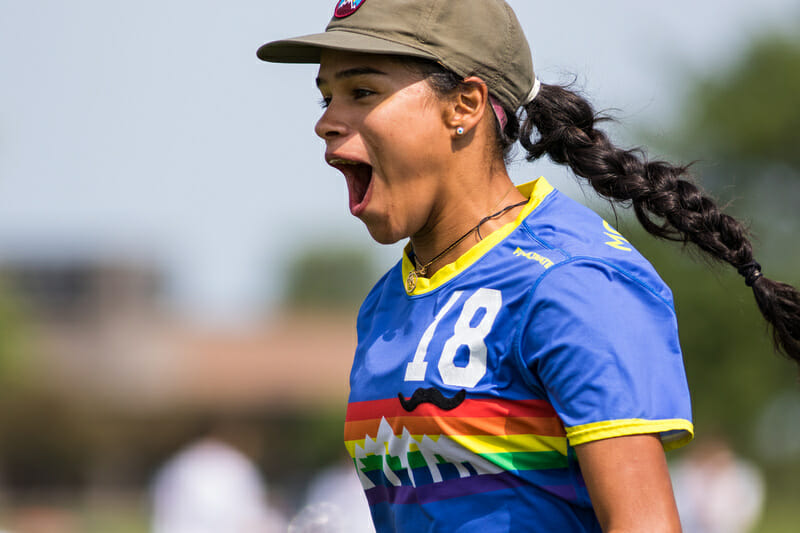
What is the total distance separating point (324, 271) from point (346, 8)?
10096cm

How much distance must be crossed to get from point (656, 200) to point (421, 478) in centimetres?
102

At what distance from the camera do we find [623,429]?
2211mm

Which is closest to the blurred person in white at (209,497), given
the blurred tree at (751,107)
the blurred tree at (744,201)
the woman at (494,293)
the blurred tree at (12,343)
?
the woman at (494,293)

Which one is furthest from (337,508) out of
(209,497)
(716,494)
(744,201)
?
(744,201)

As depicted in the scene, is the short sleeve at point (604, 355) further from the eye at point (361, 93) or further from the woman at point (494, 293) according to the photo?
the eye at point (361, 93)

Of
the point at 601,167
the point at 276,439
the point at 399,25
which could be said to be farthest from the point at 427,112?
the point at 276,439

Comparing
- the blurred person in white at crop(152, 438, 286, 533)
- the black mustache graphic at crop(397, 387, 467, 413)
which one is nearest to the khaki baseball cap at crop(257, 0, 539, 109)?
the black mustache graphic at crop(397, 387, 467, 413)

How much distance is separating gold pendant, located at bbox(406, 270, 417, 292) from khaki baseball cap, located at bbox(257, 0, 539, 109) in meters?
0.53

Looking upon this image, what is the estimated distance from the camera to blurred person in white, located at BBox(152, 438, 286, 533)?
8.61 metres

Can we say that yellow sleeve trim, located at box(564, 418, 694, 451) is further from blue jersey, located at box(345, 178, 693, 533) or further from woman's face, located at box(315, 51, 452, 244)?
woman's face, located at box(315, 51, 452, 244)

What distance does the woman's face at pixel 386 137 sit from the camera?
8.70 feet

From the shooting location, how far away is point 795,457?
34.4m

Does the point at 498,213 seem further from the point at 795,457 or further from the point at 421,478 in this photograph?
the point at 795,457

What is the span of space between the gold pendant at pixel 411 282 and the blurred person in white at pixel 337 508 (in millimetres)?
769
